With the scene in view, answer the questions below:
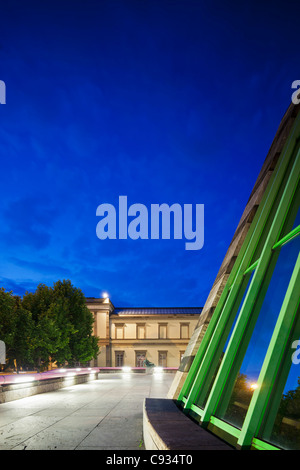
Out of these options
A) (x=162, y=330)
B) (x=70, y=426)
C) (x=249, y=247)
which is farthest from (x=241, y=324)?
(x=162, y=330)

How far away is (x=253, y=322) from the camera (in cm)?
555

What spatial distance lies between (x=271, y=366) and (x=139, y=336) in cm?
6840

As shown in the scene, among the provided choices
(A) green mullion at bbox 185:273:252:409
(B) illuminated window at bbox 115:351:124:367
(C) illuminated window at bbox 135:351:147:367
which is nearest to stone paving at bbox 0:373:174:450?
(A) green mullion at bbox 185:273:252:409

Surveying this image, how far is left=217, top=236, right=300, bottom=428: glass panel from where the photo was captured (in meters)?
5.06

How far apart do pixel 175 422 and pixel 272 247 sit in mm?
3255

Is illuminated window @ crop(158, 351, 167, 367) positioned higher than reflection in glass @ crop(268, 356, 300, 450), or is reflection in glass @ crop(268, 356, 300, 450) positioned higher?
reflection in glass @ crop(268, 356, 300, 450)

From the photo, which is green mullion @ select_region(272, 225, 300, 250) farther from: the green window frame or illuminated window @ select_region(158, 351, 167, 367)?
illuminated window @ select_region(158, 351, 167, 367)

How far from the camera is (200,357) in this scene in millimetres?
8617

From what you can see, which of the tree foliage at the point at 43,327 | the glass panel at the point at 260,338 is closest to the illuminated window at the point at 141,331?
the tree foliage at the point at 43,327

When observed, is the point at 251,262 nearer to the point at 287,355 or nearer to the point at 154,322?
the point at 287,355

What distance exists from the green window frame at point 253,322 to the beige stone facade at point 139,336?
62083 mm

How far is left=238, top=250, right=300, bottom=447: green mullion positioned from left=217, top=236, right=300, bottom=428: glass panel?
3.40ft

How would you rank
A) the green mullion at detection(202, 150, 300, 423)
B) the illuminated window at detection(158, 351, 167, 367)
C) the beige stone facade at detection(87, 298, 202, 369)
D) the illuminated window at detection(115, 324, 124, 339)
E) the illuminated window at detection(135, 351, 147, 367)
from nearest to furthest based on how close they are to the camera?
the green mullion at detection(202, 150, 300, 423)
the beige stone facade at detection(87, 298, 202, 369)
the illuminated window at detection(158, 351, 167, 367)
the illuminated window at detection(135, 351, 147, 367)
the illuminated window at detection(115, 324, 124, 339)

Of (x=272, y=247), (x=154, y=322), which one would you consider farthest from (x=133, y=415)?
(x=154, y=322)
